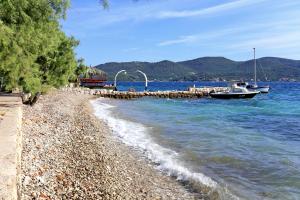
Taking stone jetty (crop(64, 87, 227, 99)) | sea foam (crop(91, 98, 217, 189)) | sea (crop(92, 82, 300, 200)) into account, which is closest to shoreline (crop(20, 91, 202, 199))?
sea foam (crop(91, 98, 217, 189))

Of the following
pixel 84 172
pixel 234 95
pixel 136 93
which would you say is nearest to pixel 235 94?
pixel 234 95

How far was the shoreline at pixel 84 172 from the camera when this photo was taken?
9.96 m

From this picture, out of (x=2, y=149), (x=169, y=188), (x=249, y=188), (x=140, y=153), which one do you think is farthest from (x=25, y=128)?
(x=249, y=188)

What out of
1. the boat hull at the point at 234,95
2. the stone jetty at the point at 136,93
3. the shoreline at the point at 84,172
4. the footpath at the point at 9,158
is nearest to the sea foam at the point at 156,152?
the shoreline at the point at 84,172

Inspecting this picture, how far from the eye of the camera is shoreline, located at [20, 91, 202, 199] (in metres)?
9.96

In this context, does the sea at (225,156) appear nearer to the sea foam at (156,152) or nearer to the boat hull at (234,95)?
the sea foam at (156,152)

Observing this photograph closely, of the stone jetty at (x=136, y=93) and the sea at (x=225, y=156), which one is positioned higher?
the stone jetty at (x=136, y=93)

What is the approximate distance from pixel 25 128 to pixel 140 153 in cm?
485

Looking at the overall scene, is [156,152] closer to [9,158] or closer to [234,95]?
[9,158]

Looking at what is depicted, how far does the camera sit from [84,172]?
12.0 meters

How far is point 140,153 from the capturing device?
1695 cm

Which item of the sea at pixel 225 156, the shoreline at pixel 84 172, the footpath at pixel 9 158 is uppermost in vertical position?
the footpath at pixel 9 158

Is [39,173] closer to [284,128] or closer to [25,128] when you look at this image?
[25,128]

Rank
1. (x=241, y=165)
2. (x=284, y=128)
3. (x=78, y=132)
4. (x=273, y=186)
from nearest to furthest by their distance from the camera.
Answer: (x=273, y=186) < (x=241, y=165) < (x=78, y=132) < (x=284, y=128)
